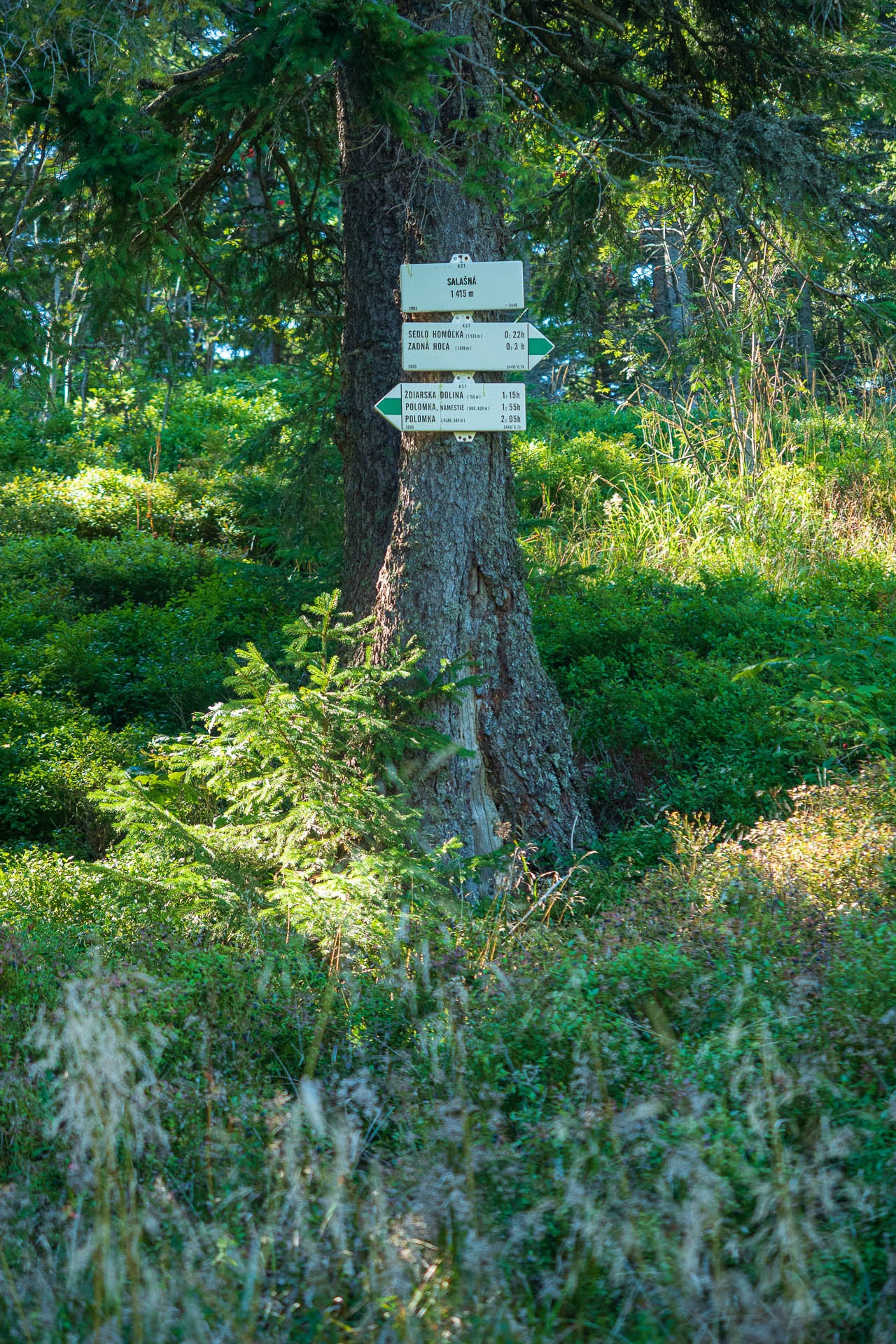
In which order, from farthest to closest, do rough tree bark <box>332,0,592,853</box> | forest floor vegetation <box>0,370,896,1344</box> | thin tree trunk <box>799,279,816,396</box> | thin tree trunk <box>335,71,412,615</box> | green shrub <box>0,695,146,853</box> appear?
thin tree trunk <box>799,279,816,396</box> → green shrub <box>0,695,146,853</box> → thin tree trunk <box>335,71,412,615</box> → rough tree bark <box>332,0,592,853</box> → forest floor vegetation <box>0,370,896,1344</box>

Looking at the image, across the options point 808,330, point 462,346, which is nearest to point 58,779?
point 462,346

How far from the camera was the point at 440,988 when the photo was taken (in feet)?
10.1

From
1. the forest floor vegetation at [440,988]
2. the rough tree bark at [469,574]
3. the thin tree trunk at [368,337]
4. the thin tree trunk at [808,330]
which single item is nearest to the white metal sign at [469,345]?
the rough tree bark at [469,574]

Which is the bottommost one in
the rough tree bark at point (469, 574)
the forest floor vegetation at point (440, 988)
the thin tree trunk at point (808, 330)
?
the forest floor vegetation at point (440, 988)

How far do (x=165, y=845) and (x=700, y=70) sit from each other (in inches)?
243

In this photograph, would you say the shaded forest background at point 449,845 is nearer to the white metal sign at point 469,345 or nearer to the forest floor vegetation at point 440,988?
the forest floor vegetation at point 440,988

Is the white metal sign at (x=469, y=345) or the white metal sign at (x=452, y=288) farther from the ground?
the white metal sign at (x=452, y=288)

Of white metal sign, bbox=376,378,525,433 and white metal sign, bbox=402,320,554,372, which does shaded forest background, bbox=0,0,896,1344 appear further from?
white metal sign, bbox=376,378,525,433

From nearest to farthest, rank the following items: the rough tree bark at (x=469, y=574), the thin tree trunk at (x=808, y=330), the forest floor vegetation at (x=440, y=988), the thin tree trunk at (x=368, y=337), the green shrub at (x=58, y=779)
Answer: the forest floor vegetation at (x=440, y=988) → the rough tree bark at (x=469, y=574) → the thin tree trunk at (x=368, y=337) → the green shrub at (x=58, y=779) → the thin tree trunk at (x=808, y=330)

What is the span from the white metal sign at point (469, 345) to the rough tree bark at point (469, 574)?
12 centimetres

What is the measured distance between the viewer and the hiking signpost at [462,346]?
16.0 feet

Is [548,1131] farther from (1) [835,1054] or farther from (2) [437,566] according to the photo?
(2) [437,566]

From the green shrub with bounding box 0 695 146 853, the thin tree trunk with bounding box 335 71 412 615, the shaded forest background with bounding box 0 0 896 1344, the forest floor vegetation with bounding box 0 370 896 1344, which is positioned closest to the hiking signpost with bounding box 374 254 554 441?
the shaded forest background with bounding box 0 0 896 1344

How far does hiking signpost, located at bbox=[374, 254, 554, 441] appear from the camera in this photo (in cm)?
486
